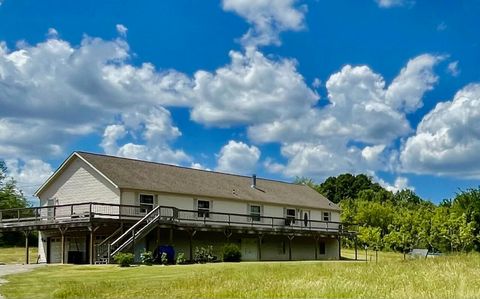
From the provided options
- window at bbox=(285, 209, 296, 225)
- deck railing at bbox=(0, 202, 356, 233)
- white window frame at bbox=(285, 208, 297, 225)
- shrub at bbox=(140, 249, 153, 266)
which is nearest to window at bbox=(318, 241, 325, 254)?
white window frame at bbox=(285, 208, 297, 225)

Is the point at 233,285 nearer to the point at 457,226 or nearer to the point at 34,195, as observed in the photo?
the point at 34,195

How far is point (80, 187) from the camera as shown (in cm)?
3944

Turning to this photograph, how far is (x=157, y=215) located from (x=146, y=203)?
394 cm

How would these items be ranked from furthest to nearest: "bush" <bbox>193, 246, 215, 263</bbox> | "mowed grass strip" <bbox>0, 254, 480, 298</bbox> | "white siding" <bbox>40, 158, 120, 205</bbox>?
"white siding" <bbox>40, 158, 120, 205</bbox> → "bush" <bbox>193, 246, 215, 263</bbox> → "mowed grass strip" <bbox>0, 254, 480, 298</bbox>

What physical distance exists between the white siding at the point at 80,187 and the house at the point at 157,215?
2.4 inches

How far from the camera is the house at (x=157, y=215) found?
113ft

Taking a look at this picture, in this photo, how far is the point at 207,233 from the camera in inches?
1596

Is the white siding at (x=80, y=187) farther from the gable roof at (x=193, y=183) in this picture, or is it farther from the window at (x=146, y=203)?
the window at (x=146, y=203)

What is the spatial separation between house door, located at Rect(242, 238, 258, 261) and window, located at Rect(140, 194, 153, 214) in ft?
27.7

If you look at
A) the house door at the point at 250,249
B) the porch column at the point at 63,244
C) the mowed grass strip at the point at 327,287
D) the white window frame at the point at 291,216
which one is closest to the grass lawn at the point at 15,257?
the porch column at the point at 63,244

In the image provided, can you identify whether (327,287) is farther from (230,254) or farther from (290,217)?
(290,217)

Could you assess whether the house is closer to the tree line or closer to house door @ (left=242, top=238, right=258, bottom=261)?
house door @ (left=242, top=238, right=258, bottom=261)

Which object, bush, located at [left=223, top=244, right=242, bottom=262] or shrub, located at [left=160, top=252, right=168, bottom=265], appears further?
bush, located at [left=223, top=244, right=242, bottom=262]

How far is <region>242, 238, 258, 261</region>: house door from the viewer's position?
43375mm
